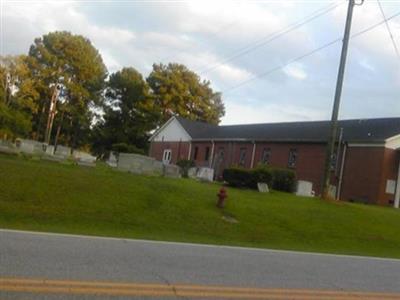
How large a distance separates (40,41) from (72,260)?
68581mm

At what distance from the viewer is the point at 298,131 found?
50.3m

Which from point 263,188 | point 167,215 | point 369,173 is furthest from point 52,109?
point 167,215

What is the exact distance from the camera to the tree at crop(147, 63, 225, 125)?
77750mm

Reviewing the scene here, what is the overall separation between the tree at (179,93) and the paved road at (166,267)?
213 feet

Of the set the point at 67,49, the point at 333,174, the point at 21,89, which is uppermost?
the point at 67,49

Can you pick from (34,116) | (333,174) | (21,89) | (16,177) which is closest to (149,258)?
(16,177)

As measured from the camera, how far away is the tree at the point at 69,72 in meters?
72.6

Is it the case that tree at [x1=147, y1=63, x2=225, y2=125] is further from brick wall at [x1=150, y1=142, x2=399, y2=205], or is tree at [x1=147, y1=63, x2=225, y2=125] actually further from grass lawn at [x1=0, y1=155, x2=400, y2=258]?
grass lawn at [x1=0, y1=155, x2=400, y2=258]

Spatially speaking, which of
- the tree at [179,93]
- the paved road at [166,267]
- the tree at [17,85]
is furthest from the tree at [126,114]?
the paved road at [166,267]

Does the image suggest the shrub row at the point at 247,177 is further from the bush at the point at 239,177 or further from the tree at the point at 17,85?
the tree at the point at 17,85

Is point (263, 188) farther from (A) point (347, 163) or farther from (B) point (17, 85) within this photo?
(B) point (17, 85)

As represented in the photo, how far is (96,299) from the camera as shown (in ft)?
21.8

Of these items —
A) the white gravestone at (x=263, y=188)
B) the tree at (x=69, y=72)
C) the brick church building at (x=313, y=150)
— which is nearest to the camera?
the white gravestone at (x=263, y=188)

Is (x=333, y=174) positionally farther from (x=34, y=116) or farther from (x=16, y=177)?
(x=34, y=116)
